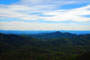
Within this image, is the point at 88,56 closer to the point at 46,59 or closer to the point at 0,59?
the point at 46,59

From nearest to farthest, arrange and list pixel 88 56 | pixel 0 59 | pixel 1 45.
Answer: pixel 88 56, pixel 0 59, pixel 1 45

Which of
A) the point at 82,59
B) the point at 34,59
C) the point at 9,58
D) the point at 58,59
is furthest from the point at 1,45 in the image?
the point at 82,59

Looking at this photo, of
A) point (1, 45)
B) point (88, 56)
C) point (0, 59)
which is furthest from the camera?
point (1, 45)

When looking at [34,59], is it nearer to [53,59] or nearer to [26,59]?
[26,59]

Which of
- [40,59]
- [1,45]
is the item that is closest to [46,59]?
[40,59]

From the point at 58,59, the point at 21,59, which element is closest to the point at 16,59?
the point at 21,59

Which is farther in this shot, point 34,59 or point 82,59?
point 34,59

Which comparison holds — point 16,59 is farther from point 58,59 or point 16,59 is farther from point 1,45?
point 1,45

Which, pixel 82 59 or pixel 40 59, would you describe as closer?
pixel 82 59
